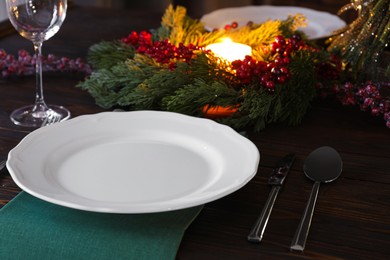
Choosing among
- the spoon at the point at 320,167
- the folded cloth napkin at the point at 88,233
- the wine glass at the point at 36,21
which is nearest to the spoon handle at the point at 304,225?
the spoon at the point at 320,167

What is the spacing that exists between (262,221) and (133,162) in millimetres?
206

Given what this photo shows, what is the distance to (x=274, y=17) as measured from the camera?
1.69 m

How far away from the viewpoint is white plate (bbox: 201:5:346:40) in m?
1.52

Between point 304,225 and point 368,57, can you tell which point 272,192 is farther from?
point 368,57

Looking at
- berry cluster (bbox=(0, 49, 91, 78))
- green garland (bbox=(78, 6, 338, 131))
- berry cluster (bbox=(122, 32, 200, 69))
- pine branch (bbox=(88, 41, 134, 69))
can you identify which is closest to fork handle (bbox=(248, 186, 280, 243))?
green garland (bbox=(78, 6, 338, 131))

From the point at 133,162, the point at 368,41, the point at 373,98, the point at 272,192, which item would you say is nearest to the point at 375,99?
the point at 373,98

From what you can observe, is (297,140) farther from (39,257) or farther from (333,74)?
(39,257)

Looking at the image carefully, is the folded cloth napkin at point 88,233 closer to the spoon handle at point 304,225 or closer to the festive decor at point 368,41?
the spoon handle at point 304,225

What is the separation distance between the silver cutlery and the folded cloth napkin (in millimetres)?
73

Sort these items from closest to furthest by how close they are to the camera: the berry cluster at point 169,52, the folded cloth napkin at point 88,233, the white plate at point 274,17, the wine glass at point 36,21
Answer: the folded cloth napkin at point 88,233 < the wine glass at point 36,21 < the berry cluster at point 169,52 < the white plate at point 274,17

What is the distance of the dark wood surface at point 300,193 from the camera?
71cm

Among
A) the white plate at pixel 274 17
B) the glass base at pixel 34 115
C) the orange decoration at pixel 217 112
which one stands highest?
the orange decoration at pixel 217 112

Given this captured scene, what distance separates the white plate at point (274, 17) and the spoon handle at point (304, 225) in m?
0.70

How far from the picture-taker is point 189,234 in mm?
732
